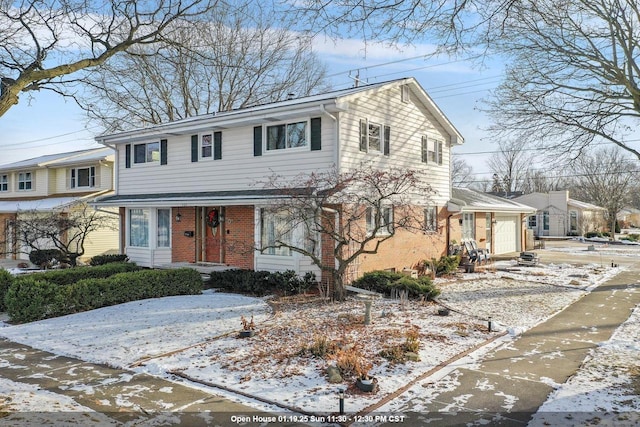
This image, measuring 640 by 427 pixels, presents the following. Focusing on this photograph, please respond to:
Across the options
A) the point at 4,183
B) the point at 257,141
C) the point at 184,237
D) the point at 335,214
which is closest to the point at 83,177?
the point at 4,183

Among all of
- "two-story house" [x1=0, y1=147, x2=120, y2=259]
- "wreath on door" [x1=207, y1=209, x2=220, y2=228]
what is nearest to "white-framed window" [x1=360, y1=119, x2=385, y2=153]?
"wreath on door" [x1=207, y1=209, x2=220, y2=228]

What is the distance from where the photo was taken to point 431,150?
18.4 metres

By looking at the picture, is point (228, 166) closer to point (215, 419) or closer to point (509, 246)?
point (215, 419)

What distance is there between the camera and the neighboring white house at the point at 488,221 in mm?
20516

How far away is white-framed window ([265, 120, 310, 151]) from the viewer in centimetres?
1412

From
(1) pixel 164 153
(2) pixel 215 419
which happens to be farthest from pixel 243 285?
(2) pixel 215 419

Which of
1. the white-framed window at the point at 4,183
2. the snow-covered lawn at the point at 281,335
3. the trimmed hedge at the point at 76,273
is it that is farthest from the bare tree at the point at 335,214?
the white-framed window at the point at 4,183

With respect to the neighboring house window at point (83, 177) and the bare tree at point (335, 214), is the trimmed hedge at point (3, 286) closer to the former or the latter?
the bare tree at point (335, 214)

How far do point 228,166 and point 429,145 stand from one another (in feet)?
26.1

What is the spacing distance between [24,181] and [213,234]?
19611 millimetres

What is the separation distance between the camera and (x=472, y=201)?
2222 centimetres

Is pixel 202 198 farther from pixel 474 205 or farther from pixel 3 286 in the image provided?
pixel 474 205

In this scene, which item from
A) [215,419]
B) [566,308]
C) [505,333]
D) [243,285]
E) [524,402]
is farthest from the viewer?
[243,285]

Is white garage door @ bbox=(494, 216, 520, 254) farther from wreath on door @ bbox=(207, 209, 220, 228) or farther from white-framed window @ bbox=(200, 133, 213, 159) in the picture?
white-framed window @ bbox=(200, 133, 213, 159)
